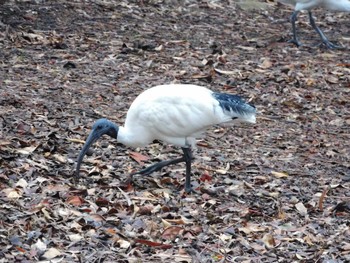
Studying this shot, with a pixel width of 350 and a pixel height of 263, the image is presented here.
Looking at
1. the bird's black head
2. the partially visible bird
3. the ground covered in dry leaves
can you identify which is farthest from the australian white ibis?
the partially visible bird

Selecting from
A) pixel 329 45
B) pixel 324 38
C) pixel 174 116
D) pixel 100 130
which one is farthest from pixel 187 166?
pixel 324 38

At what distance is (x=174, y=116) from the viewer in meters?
6.76

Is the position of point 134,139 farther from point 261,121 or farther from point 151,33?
point 151,33

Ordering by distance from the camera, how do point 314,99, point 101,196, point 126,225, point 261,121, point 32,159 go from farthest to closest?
point 314,99 < point 261,121 < point 32,159 < point 101,196 < point 126,225

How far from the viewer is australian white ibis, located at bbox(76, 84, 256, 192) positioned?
22.2 feet

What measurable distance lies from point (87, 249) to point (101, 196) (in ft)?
3.48

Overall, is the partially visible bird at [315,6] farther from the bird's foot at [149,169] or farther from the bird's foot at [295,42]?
the bird's foot at [149,169]

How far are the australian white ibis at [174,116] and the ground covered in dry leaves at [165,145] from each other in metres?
0.31

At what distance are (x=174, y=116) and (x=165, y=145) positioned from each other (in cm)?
123

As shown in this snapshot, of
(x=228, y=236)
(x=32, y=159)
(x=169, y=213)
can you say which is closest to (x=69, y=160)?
(x=32, y=159)

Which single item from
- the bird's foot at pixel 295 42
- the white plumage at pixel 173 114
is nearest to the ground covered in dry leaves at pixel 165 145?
the bird's foot at pixel 295 42

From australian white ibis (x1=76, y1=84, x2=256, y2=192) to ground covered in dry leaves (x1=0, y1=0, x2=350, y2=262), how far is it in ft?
1.03

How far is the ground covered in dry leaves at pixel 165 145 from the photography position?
18.9 feet

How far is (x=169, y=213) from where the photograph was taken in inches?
247
